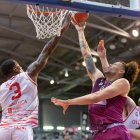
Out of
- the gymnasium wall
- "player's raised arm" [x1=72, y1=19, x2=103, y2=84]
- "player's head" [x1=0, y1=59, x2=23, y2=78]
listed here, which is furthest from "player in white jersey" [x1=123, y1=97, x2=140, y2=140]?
the gymnasium wall

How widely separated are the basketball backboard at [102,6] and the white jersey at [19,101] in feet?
3.14

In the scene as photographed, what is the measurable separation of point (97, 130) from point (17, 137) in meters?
0.91

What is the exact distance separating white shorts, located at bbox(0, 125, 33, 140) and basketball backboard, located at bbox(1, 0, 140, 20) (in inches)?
58.7

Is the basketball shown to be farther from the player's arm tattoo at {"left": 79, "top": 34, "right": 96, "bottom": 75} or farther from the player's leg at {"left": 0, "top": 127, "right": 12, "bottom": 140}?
the player's leg at {"left": 0, "top": 127, "right": 12, "bottom": 140}

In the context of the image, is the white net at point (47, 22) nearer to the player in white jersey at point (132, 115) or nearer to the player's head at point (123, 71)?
the player's head at point (123, 71)

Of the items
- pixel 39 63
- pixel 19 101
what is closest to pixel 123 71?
pixel 39 63

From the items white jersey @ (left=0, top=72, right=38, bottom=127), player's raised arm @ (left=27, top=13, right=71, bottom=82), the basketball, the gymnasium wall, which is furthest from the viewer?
the gymnasium wall

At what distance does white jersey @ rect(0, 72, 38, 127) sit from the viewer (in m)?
2.67

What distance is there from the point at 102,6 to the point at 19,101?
5.42 ft

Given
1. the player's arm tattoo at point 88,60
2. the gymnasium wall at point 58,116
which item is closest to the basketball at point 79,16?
the player's arm tattoo at point 88,60

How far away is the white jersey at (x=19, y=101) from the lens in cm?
267

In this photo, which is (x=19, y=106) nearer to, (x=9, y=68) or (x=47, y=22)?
(x=9, y=68)

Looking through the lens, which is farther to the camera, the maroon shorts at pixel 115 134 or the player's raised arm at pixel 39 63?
the player's raised arm at pixel 39 63

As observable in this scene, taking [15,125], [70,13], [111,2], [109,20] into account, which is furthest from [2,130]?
[109,20]
